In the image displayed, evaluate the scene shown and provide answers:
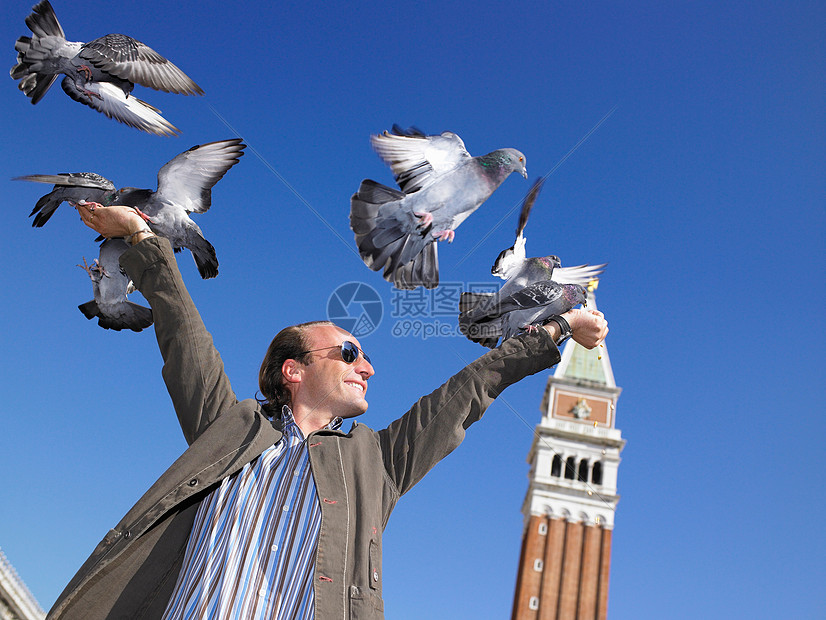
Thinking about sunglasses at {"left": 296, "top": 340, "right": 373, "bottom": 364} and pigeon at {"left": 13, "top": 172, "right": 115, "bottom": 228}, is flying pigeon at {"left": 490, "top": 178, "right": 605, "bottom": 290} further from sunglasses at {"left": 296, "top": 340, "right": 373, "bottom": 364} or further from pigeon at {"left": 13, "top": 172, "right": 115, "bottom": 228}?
pigeon at {"left": 13, "top": 172, "right": 115, "bottom": 228}

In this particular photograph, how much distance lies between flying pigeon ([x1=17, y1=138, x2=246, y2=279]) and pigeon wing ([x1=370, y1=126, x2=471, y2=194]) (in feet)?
3.23

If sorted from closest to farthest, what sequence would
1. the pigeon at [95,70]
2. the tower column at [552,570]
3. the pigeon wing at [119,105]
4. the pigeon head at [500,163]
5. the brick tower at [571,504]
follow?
1. the pigeon at [95,70]
2. the pigeon wing at [119,105]
3. the pigeon head at [500,163]
4. the tower column at [552,570]
5. the brick tower at [571,504]

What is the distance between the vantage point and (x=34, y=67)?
14.4 ft

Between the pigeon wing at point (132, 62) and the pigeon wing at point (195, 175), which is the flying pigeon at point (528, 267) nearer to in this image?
the pigeon wing at point (195, 175)

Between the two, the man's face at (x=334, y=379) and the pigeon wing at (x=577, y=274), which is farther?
the pigeon wing at (x=577, y=274)

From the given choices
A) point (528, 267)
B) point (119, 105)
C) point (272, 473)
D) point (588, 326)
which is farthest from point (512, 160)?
point (272, 473)

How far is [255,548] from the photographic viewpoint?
3.06 m

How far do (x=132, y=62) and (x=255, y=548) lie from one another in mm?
2938

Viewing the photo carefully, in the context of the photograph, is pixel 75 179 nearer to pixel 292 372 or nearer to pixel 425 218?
pixel 292 372

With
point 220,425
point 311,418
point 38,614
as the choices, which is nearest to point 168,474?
point 220,425

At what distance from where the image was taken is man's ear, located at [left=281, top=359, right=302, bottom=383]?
3854 mm

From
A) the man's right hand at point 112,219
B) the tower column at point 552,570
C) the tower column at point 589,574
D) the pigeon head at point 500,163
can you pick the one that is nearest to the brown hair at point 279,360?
the man's right hand at point 112,219

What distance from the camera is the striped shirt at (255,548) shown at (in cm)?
292

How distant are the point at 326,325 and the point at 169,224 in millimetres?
1007
